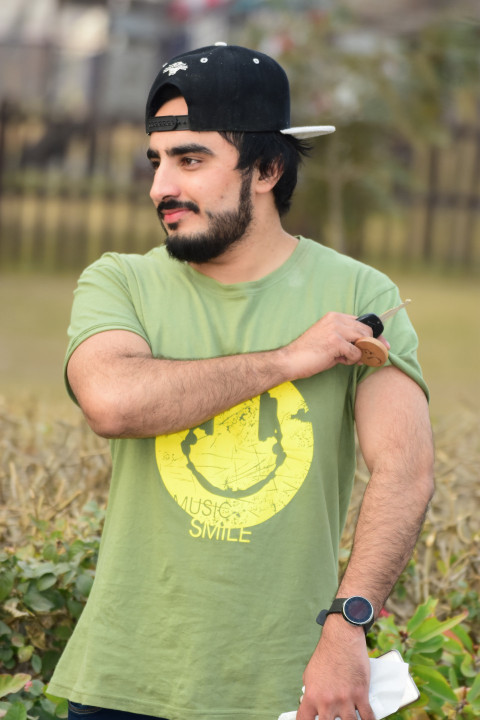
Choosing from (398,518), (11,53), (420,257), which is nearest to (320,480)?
(398,518)

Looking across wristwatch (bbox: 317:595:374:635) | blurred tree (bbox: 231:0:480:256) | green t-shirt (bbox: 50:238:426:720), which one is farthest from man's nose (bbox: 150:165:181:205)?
blurred tree (bbox: 231:0:480:256)

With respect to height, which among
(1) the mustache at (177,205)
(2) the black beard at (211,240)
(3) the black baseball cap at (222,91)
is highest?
(3) the black baseball cap at (222,91)

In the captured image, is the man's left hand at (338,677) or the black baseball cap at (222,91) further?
the black baseball cap at (222,91)

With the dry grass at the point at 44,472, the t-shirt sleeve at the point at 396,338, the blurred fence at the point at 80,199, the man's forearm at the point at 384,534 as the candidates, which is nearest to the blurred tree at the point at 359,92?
the blurred fence at the point at 80,199

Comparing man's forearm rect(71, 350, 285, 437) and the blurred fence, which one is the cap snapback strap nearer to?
man's forearm rect(71, 350, 285, 437)

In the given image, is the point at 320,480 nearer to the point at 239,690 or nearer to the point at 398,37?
the point at 239,690

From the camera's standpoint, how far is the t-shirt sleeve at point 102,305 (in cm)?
233

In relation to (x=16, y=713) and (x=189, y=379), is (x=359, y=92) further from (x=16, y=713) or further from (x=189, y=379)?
(x=16, y=713)

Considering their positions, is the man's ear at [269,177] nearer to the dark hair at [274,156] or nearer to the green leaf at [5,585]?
the dark hair at [274,156]

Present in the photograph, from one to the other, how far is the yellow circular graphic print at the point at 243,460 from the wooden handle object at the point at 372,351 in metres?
0.17

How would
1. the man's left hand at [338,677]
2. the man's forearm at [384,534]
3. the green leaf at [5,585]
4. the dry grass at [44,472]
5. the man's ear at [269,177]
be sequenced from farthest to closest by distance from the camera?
the dry grass at [44,472]
the green leaf at [5,585]
the man's ear at [269,177]
the man's forearm at [384,534]
the man's left hand at [338,677]

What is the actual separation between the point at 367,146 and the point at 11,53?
265 inches

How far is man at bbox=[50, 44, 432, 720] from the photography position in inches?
85.8

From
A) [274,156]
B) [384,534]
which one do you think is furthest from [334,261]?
[384,534]
